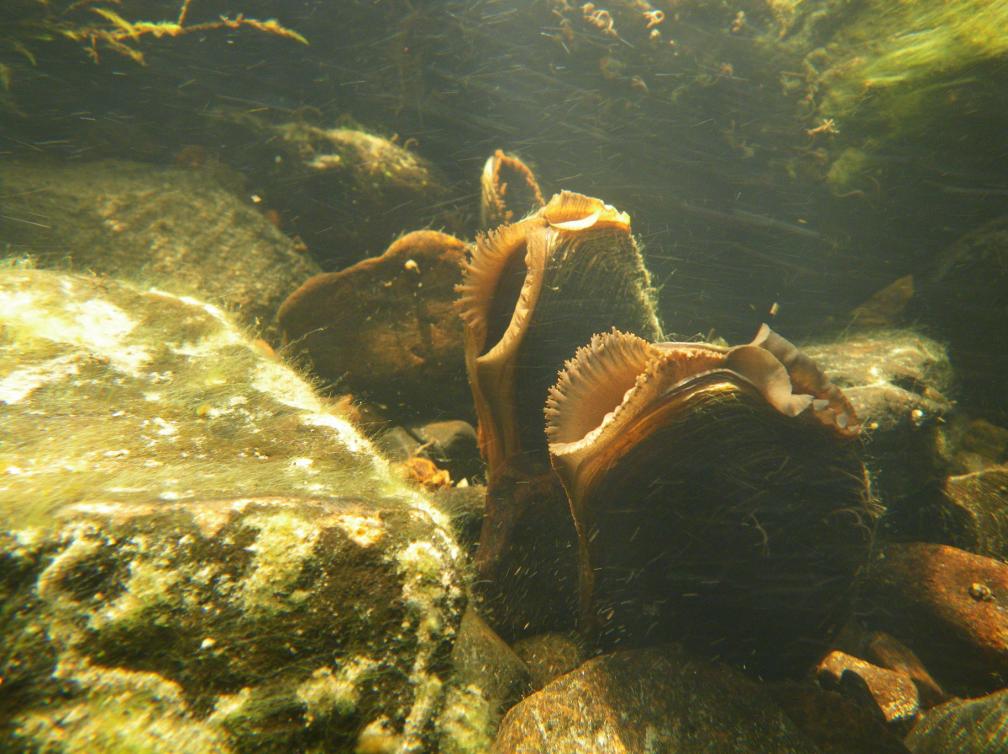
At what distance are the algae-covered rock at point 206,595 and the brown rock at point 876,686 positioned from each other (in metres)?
2.20

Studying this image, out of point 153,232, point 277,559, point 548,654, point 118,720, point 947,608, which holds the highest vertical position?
point 277,559

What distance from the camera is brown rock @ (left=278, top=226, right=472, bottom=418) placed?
3918 mm

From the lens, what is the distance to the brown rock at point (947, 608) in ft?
9.08

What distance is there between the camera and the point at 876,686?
2691mm

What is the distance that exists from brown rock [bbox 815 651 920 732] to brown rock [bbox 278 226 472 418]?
3.20m

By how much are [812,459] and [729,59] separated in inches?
216

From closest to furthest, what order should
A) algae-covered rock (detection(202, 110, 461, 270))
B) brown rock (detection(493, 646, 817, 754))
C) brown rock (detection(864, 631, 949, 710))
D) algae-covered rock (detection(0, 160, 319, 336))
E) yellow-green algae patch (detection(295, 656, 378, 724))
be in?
yellow-green algae patch (detection(295, 656, 378, 724))
brown rock (detection(493, 646, 817, 754))
brown rock (detection(864, 631, 949, 710))
algae-covered rock (detection(0, 160, 319, 336))
algae-covered rock (detection(202, 110, 461, 270))

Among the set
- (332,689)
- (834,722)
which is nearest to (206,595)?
(332,689)

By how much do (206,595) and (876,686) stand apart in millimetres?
3489

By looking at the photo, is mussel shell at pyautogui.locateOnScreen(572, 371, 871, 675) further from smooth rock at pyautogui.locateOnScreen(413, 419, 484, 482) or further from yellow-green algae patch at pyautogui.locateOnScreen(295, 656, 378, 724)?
smooth rock at pyautogui.locateOnScreen(413, 419, 484, 482)

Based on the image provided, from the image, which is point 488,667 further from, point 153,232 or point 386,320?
point 153,232

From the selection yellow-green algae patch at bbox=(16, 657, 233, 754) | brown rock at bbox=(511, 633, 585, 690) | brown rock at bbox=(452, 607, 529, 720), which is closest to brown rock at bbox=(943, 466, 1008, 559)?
brown rock at bbox=(511, 633, 585, 690)

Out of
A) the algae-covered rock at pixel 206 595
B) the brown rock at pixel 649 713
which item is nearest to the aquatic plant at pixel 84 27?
the algae-covered rock at pixel 206 595

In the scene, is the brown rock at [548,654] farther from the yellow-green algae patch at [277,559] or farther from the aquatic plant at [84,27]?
the aquatic plant at [84,27]
